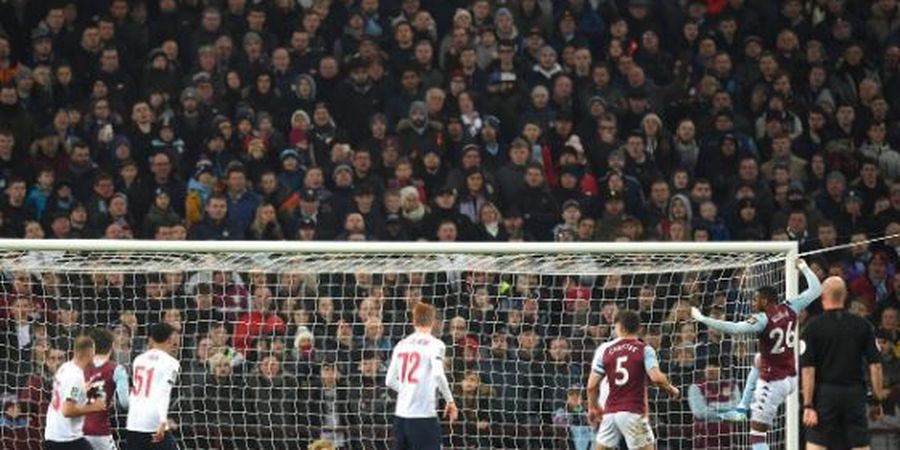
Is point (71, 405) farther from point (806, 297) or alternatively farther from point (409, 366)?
point (806, 297)

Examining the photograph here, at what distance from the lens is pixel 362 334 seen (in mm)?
20188

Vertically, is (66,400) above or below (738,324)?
below

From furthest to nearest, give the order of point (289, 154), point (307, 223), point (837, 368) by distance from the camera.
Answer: point (289, 154), point (307, 223), point (837, 368)

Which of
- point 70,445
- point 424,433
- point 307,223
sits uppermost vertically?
point 307,223

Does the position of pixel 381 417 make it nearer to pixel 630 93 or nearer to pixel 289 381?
pixel 289 381

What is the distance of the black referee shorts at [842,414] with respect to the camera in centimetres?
1814

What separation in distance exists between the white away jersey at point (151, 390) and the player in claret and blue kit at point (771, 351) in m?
3.94

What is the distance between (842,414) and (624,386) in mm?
1626

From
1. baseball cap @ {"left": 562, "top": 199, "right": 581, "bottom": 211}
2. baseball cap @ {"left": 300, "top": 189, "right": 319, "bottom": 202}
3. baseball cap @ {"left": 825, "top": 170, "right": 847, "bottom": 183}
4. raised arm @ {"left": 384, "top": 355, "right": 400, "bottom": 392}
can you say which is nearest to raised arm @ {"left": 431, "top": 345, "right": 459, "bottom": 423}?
raised arm @ {"left": 384, "top": 355, "right": 400, "bottom": 392}

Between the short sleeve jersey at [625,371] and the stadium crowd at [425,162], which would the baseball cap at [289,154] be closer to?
the stadium crowd at [425,162]

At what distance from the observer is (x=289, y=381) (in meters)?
20.1

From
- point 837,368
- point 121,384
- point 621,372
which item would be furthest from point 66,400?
point 837,368

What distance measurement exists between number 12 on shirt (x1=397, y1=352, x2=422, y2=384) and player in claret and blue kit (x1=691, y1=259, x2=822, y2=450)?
2110mm

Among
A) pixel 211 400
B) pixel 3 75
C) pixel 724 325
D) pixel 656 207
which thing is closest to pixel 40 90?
pixel 3 75
